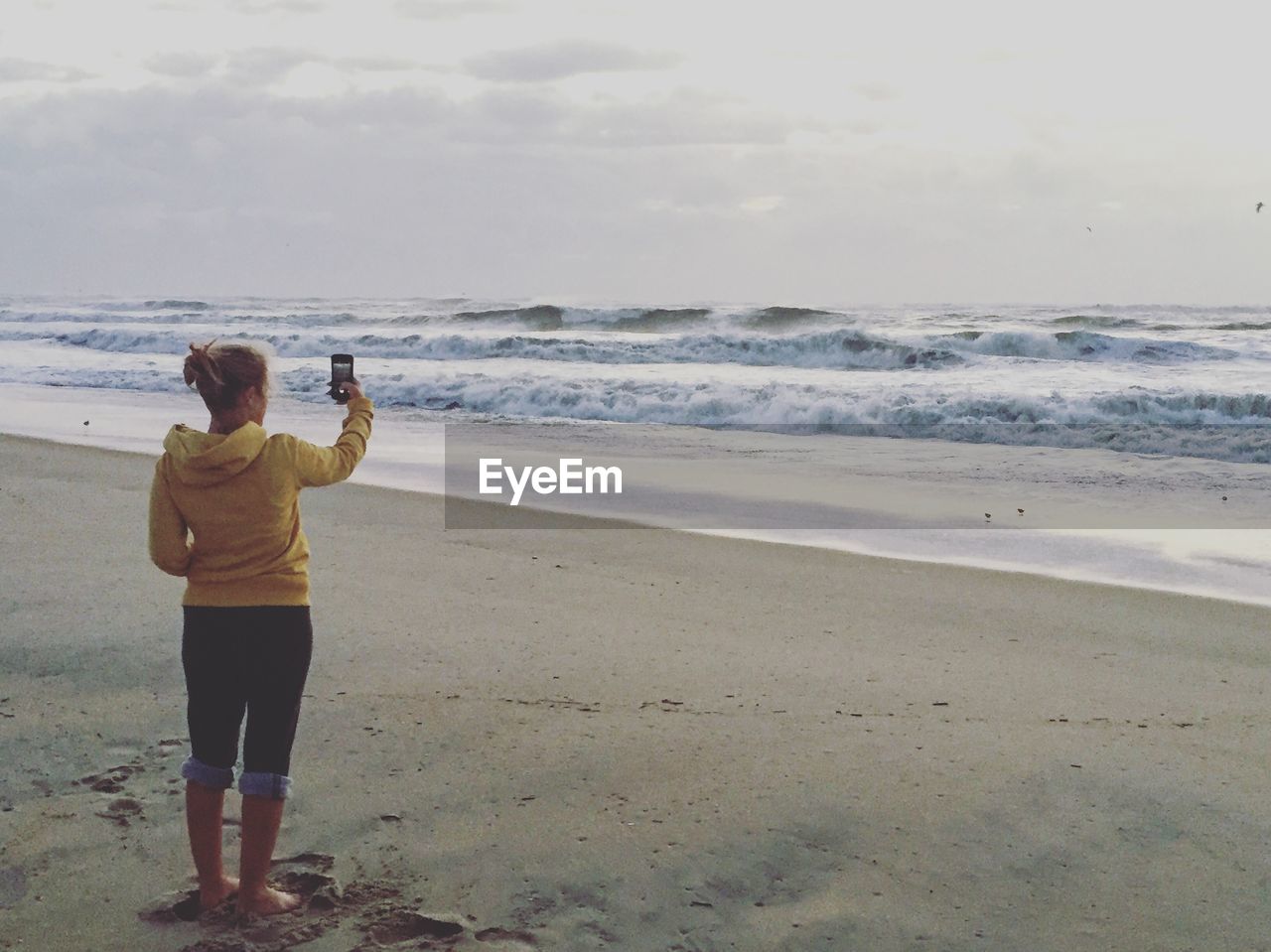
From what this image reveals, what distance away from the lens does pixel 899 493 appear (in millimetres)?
9883

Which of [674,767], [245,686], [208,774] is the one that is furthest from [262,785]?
[674,767]

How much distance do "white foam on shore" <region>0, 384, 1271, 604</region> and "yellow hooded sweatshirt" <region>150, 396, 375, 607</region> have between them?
3.92 m

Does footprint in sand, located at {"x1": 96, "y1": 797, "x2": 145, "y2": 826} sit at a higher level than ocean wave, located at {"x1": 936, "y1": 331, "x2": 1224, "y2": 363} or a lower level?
lower

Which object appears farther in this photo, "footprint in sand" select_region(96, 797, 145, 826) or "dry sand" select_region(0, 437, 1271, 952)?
"footprint in sand" select_region(96, 797, 145, 826)

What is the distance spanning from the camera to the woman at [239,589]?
2695mm

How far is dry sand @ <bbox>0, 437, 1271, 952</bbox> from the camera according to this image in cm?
279

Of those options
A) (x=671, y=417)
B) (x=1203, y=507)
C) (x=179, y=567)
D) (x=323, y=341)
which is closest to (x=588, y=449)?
(x=671, y=417)

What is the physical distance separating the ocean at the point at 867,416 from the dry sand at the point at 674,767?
1270 mm

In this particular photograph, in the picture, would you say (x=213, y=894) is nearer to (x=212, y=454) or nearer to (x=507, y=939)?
(x=507, y=939)

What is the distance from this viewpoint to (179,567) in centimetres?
274

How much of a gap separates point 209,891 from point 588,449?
10.1m

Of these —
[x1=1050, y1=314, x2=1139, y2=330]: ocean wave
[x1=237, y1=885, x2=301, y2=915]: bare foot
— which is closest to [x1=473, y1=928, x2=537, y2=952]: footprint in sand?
[x1=237, y1=885, x2=301, y2=915]: bare foot

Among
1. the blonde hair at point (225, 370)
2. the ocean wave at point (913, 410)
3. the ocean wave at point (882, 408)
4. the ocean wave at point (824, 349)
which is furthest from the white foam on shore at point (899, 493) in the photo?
the ocean wave at point (824, 349)

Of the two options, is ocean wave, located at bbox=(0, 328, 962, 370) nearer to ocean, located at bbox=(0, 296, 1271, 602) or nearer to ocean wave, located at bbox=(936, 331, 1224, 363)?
Result: ocean, located at bbox=(0, 296, 1271, 602)
